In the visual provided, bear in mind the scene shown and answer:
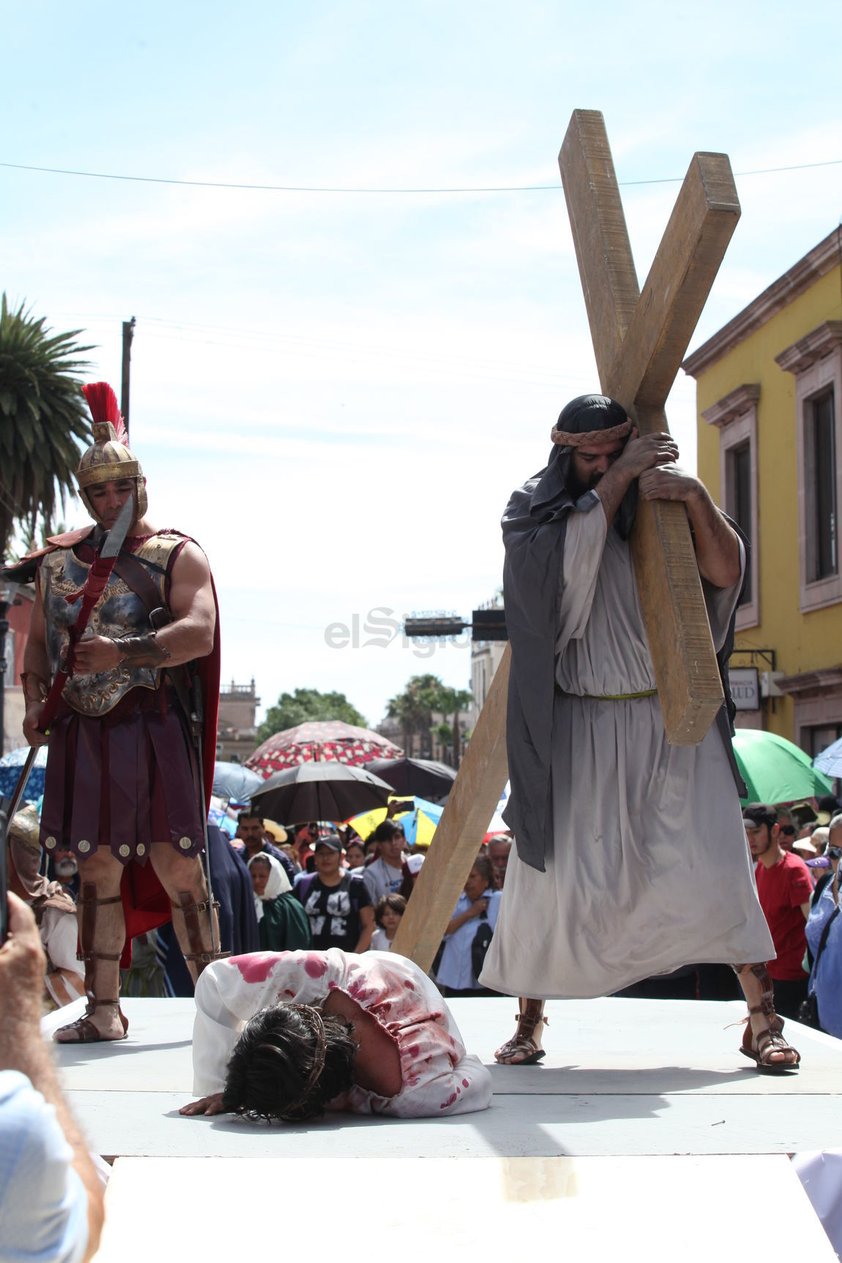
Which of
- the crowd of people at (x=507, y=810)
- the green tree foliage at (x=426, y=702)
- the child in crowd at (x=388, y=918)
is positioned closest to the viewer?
the crowd of people at (x=507, y=810)

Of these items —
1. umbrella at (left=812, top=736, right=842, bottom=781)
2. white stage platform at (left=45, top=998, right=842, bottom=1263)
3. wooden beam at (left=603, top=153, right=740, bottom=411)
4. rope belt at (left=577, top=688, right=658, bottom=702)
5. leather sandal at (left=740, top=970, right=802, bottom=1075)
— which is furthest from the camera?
umbrella at (left=812, top=736, right=842, bottom=781)

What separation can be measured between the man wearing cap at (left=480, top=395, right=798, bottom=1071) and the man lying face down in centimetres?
61

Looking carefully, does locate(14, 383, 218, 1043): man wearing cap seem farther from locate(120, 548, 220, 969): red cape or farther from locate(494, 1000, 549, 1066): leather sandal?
locate(494, 1000, 549, 1066): leather sandal

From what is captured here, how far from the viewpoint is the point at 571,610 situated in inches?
166

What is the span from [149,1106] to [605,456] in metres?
2.05

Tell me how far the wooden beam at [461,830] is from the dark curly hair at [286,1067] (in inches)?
54.1

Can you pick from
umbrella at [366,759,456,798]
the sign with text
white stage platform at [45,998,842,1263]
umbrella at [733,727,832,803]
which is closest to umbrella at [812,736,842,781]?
umbrella at [733,727,832,803]

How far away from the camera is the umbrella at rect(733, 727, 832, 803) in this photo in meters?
11.9

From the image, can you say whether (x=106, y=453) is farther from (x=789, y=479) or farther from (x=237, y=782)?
(x=789, y=479)

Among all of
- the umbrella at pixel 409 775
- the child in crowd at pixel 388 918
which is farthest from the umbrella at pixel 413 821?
the child in crowd at pixel 388 918

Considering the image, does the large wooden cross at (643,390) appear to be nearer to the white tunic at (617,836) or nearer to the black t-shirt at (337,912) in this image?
the white tunic at (617,836)

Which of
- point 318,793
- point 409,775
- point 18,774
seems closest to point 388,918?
point 18,774

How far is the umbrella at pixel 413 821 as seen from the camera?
1317 centimetres

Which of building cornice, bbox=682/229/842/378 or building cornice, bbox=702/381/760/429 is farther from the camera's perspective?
building cornice, bbox=702/381/760/429
